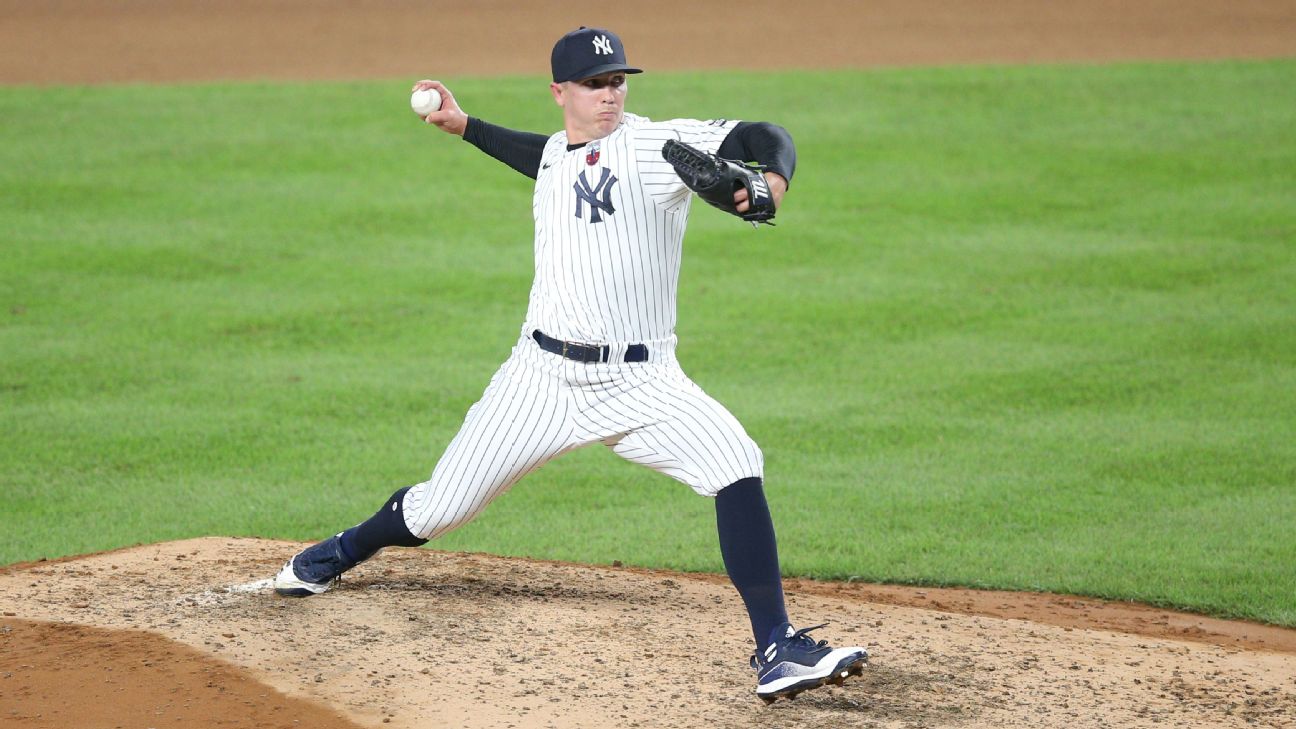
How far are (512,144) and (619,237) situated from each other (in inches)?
27.6

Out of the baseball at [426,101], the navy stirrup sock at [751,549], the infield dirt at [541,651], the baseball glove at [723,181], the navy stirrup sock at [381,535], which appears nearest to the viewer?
the baseball glove at [723,181]

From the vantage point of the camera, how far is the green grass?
250 inches

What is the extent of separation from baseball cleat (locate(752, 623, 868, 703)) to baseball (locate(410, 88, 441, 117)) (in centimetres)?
195

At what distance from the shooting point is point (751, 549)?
13.1ft

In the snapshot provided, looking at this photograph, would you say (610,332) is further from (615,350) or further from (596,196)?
(596,196)

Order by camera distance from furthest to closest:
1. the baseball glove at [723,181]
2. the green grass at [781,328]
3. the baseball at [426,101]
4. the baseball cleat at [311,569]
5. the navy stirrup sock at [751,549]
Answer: the green grass at [781,328]
the baseball at [426,101]
the baseball cleat at [311,569]
the navy stirrup sock at [751,549]
the baseball glove at [723,181]

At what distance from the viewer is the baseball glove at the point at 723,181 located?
371 centimetres

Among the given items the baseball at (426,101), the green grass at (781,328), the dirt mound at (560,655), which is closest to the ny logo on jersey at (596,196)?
the baseball at (426,101)

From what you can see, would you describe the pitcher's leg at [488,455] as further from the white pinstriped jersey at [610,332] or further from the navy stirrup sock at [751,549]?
the navy stirrup sock at [751,549]

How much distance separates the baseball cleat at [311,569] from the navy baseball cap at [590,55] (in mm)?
1538

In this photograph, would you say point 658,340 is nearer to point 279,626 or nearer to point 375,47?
point 279,626

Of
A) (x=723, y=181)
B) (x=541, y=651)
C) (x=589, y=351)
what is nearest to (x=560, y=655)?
(x=541, y=651)

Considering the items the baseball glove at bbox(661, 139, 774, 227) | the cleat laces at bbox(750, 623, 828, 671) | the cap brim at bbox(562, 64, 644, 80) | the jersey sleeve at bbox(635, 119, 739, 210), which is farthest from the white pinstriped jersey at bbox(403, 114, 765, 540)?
the cleat laces at bbox(750, 623, 828, 671)

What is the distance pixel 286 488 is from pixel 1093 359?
4.48 m
